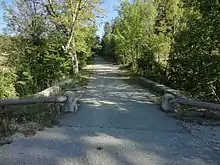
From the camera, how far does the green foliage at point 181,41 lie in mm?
11934

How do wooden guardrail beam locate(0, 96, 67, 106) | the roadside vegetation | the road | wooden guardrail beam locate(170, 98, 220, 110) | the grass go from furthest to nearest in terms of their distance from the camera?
the roadside vegetation < wooden guardrail beam locate(170, 98, 220, 110) < wooden guardrail beam locate(0, 96, 67, 106) < the grass < the road

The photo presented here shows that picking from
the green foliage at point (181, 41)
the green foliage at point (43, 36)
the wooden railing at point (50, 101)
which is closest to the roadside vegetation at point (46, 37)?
the green foliage at point (43, 36)

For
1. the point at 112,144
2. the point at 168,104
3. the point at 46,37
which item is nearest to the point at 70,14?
the point at 46,37

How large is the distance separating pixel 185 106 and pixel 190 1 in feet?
17.2

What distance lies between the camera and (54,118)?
8.38 metres

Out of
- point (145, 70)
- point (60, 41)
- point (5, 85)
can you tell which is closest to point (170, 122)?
point (5, 85)

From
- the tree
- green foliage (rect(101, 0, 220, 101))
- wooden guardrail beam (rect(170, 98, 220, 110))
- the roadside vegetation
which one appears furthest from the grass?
the tree

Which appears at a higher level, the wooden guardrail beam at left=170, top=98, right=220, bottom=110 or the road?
the wooden guardrail beam at left=170, top=98, right=220, bottom=110

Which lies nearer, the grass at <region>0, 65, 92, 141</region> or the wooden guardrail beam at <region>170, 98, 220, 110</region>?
the grass at <region>0, 65, 92, 141</region>

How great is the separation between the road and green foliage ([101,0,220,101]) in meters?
4.29

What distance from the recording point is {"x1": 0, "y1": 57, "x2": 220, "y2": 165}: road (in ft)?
17.0

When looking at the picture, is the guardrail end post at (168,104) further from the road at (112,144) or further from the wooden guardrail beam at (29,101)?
the wooden guardrail beam at (29,101)

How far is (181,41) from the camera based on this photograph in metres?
13.9

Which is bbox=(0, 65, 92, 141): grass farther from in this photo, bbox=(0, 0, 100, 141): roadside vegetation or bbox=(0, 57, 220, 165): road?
bbox=(0, 0, 100, 141): roadside vegetation
